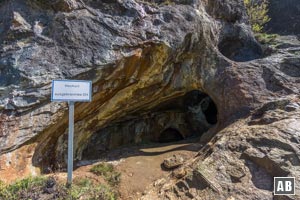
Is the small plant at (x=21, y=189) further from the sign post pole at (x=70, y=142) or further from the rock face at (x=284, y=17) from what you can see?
the rock face at (x=284, y=17)

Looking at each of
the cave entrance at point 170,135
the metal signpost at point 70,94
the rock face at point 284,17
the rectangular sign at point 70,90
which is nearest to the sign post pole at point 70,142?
the metal signpost at point 70,94

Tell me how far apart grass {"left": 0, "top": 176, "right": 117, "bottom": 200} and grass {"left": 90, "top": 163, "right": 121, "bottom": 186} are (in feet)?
3.52

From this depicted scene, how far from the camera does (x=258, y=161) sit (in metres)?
6.00

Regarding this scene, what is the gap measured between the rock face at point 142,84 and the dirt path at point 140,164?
566mm

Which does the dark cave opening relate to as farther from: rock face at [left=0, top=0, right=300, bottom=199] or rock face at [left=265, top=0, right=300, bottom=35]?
rock face at [left=265, top=0, right=300, bottom=35]

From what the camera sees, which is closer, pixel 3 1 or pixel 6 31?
pixel 6 31

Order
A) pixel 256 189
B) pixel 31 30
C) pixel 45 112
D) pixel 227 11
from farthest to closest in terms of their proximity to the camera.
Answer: pixel 227 11
pixel 31 30
pixel 45 112
pixel 256 189

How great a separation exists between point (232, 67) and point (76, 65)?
16.0 ft

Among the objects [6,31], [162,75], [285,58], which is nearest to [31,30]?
[6,31]

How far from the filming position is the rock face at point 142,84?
6.02 m

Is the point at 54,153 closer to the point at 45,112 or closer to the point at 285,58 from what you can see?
the point at 45,112

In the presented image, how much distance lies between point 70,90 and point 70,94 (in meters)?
0.07

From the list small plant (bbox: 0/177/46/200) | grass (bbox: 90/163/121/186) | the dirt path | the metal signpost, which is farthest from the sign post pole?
grass (bbox: 90/163/121/186)

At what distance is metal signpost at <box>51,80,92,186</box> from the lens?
16.6 feet
